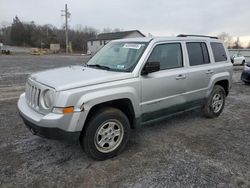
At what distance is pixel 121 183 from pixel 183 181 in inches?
32.0

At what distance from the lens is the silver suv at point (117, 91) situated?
10.6ft

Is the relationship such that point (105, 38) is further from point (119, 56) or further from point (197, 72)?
point (119, 56)

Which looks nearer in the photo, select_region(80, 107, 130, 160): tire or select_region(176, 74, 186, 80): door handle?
select_region(80, 107, 130, 160): tire

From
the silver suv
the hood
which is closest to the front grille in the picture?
the silver suv

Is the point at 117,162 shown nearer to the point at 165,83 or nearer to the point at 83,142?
the point at 83,142

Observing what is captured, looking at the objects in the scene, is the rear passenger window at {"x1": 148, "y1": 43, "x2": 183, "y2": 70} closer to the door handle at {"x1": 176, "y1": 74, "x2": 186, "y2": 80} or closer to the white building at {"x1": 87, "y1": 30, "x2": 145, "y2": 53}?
the door handle at {"x1": 176, "y1": 74, "x2": 186, "y2": 80}

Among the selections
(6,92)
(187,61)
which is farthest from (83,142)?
(6,92)

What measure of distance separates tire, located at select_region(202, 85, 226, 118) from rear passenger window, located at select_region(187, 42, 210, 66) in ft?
2.68

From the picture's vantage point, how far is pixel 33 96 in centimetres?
363

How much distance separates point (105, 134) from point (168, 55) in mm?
1917

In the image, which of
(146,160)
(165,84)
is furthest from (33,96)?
(165,84)

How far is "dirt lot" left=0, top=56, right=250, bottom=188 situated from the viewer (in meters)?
3.16

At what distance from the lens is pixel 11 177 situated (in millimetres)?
3205

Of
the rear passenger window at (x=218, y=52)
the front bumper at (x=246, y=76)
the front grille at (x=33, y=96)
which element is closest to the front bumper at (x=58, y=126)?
the front grille at (x=33, y=96)
